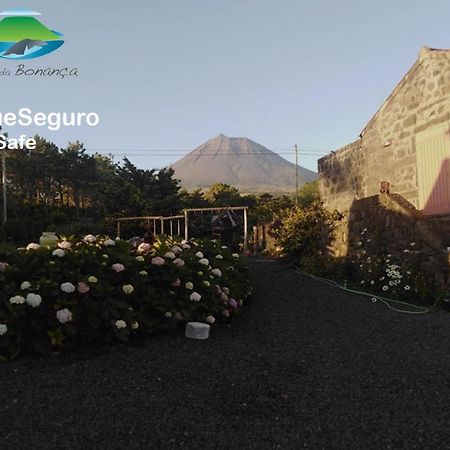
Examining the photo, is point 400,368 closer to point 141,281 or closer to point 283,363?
point 283,363

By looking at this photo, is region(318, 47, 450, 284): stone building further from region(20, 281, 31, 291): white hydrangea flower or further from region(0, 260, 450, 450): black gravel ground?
region(20, 281, 31, 291): white hydrangea flower

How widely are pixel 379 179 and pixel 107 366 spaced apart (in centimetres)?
793

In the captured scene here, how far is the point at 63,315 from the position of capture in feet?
11.9

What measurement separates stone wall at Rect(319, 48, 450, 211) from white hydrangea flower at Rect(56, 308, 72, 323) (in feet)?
23.6

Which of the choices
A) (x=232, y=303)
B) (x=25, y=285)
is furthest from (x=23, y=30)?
(x=232, y=303)

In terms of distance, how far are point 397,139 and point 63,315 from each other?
7923 mm

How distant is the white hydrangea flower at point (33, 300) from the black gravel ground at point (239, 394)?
44 cm

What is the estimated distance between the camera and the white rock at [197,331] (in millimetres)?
4207

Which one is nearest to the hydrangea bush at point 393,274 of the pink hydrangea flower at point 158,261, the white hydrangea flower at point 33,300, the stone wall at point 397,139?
the stone wall at point 397,139

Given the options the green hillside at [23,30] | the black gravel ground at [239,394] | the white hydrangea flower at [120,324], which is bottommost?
the black gravel ground at [239,394]

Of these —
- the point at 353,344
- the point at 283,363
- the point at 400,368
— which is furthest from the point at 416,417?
the point at 353,344

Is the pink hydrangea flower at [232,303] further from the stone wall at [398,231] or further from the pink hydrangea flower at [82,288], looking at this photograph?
the stone wall at [398,231]

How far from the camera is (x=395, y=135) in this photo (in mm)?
9281

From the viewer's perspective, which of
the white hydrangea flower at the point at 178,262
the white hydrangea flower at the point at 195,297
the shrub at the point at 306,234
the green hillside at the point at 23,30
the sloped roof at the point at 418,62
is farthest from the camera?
the green hillside at the point at 23,30
